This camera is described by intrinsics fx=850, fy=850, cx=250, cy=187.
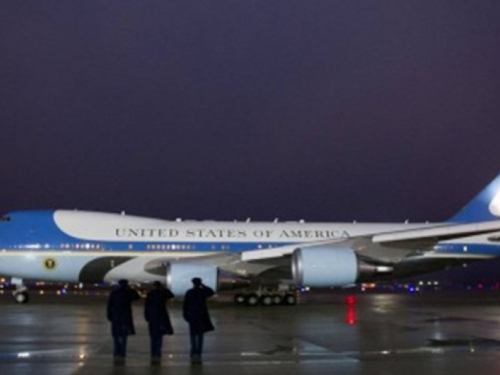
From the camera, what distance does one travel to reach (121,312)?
15.8 metres

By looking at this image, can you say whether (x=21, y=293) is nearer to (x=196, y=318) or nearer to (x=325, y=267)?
(x=325, y=267)

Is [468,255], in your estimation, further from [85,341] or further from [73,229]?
[85,341]

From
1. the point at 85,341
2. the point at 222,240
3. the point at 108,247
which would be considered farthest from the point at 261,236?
the point at 85,341

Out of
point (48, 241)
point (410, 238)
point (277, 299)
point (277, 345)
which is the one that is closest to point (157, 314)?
point (277, 345)

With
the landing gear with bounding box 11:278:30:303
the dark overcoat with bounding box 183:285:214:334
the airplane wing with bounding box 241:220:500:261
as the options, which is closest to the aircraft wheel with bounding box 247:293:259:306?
the airplane wing with bounding box 241:220:500:261

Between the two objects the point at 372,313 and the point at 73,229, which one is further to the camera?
the point at 73,229

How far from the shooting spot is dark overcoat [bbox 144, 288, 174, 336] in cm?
1554

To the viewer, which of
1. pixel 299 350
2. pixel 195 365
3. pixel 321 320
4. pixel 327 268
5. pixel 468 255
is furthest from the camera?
pixel 468 255

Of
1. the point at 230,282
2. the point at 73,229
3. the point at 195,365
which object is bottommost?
the point at 195,365

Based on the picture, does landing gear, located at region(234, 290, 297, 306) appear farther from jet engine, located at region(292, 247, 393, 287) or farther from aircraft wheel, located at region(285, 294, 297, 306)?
jet engine, located at region(292, 247, 393, 287)

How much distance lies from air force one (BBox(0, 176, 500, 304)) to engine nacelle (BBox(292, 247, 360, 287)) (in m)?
0.03

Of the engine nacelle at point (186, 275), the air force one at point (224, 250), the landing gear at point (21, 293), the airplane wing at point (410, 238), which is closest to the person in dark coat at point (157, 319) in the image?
the engine nacelle at point (186, 275)

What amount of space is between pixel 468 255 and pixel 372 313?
390 inches

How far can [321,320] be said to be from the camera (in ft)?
83.8
